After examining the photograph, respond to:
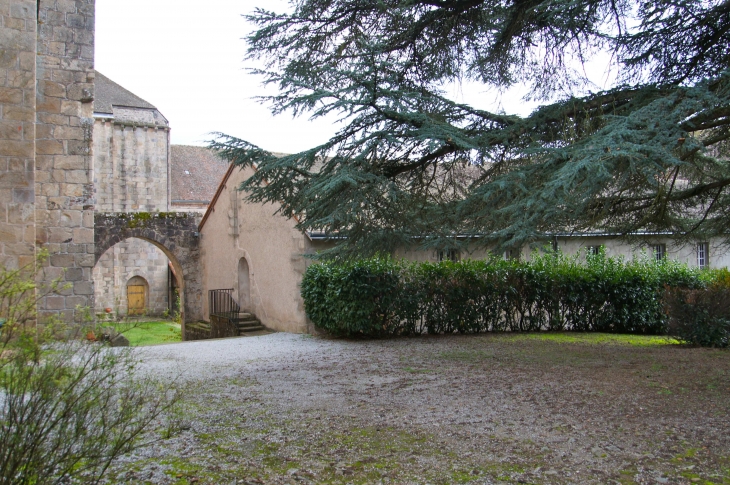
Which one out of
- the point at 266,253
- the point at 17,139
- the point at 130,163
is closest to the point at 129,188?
the point at 130,163

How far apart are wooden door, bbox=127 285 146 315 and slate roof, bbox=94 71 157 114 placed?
8531 mm

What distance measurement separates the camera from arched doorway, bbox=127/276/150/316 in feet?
87.6

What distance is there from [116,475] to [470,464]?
229cm

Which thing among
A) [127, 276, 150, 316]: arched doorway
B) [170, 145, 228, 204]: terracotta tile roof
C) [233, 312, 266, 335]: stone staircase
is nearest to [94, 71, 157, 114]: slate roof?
[170, 145, 228, 204]: terracotta tile roof

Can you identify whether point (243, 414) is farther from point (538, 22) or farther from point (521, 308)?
point (521, 308)

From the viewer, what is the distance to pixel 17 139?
812 cm

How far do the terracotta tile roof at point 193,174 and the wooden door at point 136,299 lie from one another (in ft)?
16.1

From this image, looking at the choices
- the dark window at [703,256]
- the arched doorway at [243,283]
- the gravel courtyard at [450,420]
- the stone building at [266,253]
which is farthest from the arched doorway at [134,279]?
the dark window at [703,256]

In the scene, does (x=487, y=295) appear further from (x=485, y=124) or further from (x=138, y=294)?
(x=138, y=294)

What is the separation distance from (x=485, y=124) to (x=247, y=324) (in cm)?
947

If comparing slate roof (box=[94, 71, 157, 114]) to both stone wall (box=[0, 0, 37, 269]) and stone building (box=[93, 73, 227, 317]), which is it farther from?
stone wall (box=[0, 0, 37, 269])

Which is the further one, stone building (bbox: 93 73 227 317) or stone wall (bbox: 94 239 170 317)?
A: stone building (bbox: 93 73 227 317)

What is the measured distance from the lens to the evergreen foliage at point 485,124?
5430 mm

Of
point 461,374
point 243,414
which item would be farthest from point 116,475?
point 461,374
